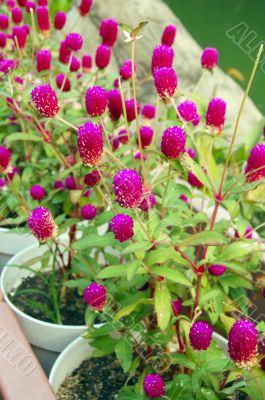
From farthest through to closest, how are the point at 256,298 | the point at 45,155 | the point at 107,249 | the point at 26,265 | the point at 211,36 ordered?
1. the point at 211,36
2. the point at 45,155
3. the point at 107,249
4. the point at 26,265
5. the point at 256,298

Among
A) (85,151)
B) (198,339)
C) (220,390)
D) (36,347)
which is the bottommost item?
(36,347)

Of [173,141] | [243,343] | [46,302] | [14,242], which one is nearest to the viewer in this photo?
[243,343]

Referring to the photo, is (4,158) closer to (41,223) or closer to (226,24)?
(41,223)

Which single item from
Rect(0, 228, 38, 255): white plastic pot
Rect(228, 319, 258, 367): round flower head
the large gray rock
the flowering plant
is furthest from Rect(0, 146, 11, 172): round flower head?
the large gray rock

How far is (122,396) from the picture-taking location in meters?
1.14

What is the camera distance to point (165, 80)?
1.00m

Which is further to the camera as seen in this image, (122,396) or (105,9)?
(105,9)

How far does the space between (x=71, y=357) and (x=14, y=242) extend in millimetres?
456

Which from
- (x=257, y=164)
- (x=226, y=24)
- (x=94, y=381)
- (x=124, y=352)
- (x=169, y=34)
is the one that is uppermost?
(x=169, y=34)

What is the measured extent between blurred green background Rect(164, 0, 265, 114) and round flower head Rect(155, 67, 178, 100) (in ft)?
7.87

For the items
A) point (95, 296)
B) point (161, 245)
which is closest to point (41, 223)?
point (95, 296)

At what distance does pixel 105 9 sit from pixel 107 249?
77.8 inches

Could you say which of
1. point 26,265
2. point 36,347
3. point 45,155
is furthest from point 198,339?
point 45,155

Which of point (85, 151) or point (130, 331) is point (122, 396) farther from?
point (85, 151)
